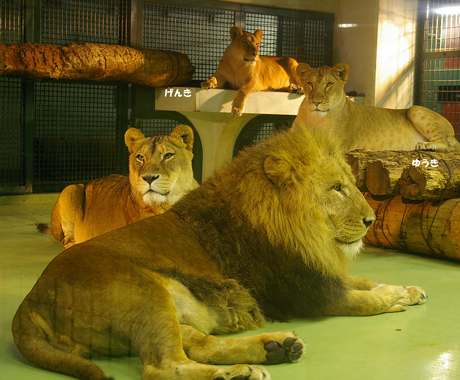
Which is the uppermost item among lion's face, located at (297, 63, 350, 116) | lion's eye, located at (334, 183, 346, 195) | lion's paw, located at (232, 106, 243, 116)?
lion's face, located at (297, 63, 350, 116)

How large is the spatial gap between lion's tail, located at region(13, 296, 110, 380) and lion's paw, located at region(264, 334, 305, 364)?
577mm

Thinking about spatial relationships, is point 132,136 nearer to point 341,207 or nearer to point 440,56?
point 341,207

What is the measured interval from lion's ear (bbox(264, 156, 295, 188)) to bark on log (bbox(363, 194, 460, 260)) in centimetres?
211

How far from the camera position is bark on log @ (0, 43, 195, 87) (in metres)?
3.33

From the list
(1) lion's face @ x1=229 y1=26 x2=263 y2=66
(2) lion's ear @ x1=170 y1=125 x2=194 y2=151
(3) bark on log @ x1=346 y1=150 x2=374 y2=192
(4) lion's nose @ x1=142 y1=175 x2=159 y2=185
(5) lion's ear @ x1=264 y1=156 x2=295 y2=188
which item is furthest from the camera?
(1) lion's face @ x1=229 y1=26 x2=263 y2=66

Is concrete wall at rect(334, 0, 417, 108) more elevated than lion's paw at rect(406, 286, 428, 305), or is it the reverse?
concrete wall at rect(334, 0, 417, 108)

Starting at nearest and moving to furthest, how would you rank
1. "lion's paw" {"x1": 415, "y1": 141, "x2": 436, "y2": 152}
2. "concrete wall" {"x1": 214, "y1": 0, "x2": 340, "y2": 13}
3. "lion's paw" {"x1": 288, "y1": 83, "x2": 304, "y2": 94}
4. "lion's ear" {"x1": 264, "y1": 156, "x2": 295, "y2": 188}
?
"lion's ear" {"x1": 264, "y1": 156, "x2": 295, "y2": 188}, "concrete wall" {"x1": 214, "y1": 0, "x2": 340, "y2": 13}, "lion's paw" {"x1": 415, "y1": 141, "x2": 436, "y2": 152}, "lion's paw" {"x1": 288, "y1": 83, "x2": 304, "y2": 94}

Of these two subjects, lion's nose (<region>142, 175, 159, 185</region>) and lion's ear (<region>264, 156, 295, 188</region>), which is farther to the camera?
lion's nose (<region>142, 175, 159, 185</region>)

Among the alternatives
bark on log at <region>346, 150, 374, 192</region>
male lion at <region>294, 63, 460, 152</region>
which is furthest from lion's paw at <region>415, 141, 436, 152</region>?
bark on log at <region>346, 150, 374, 192</region>

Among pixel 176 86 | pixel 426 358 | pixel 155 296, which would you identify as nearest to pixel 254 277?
pixel 155 296

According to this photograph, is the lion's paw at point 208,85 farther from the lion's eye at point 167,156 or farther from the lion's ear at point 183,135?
the lion's eye at point 167,156

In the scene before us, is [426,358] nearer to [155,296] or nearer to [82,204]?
[155,296]

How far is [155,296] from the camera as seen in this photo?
6.64 ft

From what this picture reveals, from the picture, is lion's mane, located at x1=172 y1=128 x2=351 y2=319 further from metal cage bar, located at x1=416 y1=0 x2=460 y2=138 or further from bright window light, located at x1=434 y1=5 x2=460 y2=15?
bright window light, located at x1=434 y1=5 x2=460 y2=15
